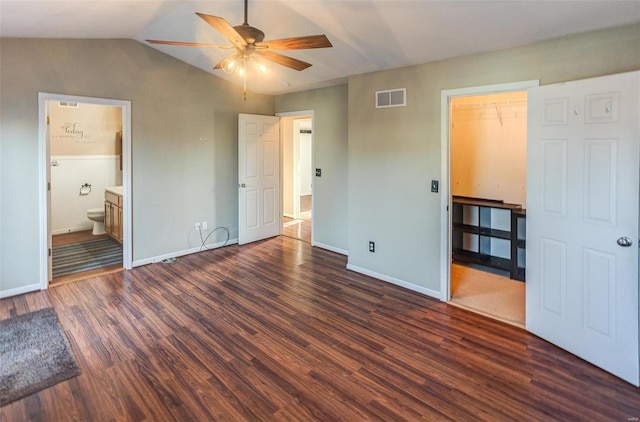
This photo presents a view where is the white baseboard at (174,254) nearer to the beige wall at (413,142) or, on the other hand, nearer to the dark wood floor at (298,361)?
the dark wood floor at (298,361)

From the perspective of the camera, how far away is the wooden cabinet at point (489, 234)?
4.28m

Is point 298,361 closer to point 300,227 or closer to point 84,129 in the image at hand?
point 300,227

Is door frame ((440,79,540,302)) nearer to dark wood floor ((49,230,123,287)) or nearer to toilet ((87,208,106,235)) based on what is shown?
dark wood floor ((49,230,123,287))

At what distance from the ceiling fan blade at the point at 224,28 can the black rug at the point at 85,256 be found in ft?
12.3

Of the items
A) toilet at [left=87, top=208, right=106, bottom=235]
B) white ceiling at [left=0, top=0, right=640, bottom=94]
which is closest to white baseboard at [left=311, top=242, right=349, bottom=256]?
white ceiling at [left=0, top=0, right=640, bottom=94]

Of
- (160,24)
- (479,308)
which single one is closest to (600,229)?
(479,308)

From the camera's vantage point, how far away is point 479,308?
3492 millimetres

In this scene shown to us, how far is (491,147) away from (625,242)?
2.75 metres

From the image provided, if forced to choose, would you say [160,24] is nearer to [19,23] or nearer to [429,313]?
[19,23]

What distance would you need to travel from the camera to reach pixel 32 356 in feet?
8.70

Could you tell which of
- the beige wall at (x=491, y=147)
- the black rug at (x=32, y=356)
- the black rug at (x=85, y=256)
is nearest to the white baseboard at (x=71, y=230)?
the black rug at (x=85, y=256)

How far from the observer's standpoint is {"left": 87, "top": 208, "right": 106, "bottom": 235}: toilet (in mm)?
6133

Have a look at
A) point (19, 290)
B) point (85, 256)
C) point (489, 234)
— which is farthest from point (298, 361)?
point (85, 256)

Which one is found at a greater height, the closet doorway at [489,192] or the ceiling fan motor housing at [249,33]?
the ceiling fan motor housing at [249,33]
